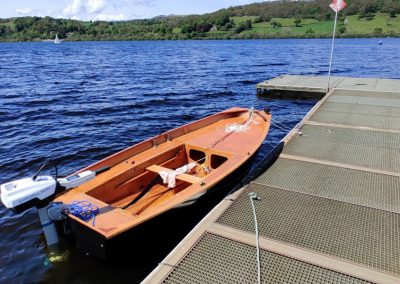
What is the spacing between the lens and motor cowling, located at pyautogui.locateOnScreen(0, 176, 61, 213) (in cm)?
511

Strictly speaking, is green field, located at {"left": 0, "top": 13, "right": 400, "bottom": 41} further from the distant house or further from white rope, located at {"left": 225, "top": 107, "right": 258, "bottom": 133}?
white rope, located at {"left": 225, "top": 107, "right": 258, "bottom": 133}

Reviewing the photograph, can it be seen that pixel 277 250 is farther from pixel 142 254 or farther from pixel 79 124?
pixel 79 124

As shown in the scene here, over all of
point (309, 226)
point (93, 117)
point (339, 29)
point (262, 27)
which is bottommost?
point (93, 117)

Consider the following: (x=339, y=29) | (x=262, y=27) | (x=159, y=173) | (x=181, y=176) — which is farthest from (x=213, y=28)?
(x=181, y=176)

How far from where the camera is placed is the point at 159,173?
790 centimetres

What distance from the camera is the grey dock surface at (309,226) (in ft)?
15.4

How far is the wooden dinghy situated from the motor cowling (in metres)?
0.61

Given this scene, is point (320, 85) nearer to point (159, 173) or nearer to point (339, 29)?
point (159, 173)

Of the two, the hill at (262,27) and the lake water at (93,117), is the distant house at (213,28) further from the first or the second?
the lake water at (93,117)

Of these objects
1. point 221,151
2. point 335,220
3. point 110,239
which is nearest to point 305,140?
point 221,151

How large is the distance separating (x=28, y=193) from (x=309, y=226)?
188 inches

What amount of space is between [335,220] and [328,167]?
2559 millimetres

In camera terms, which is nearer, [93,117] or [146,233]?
[146,233]

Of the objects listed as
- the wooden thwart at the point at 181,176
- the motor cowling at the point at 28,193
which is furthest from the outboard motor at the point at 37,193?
the wooden thwart at the point at 181,176
